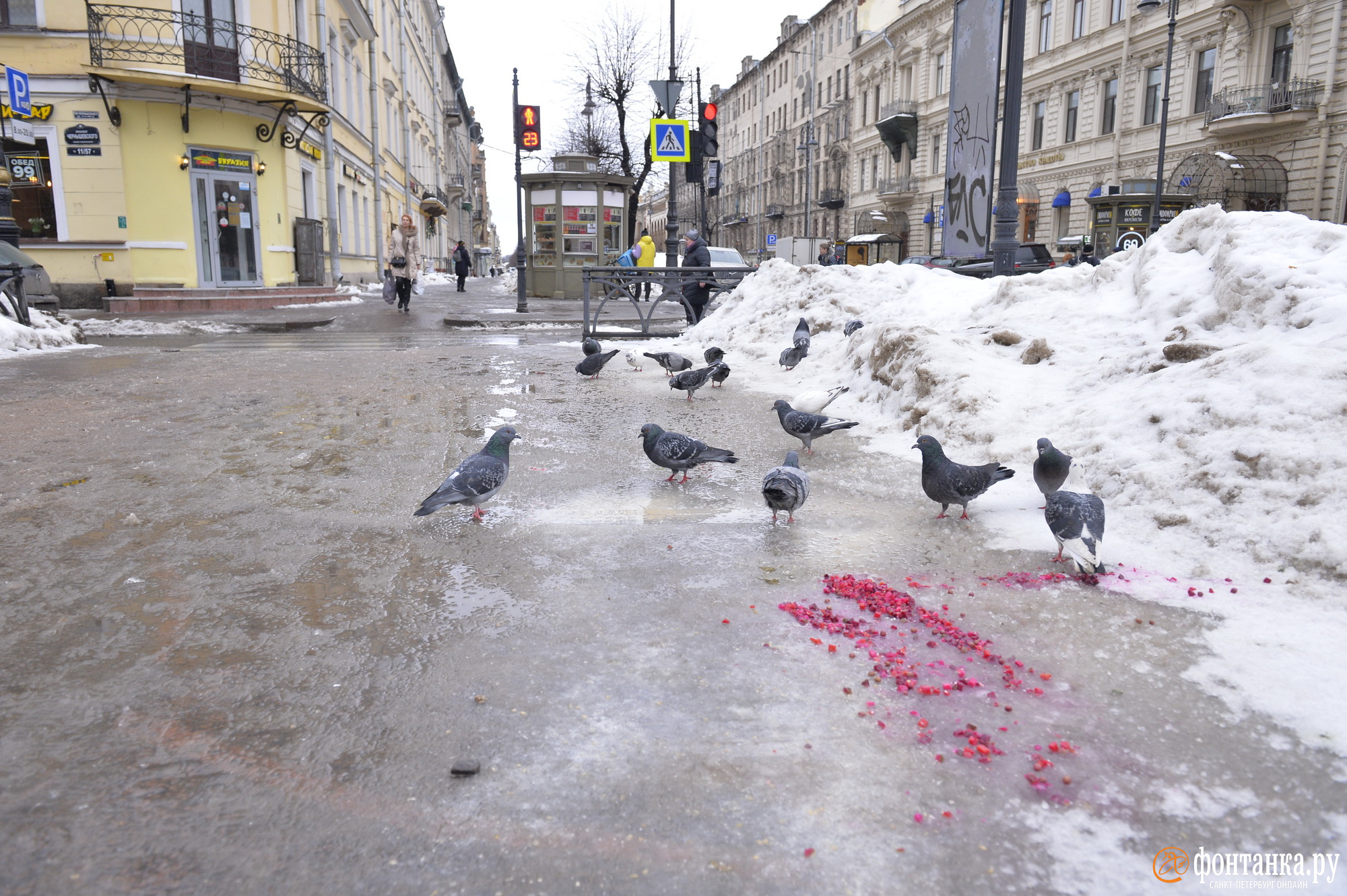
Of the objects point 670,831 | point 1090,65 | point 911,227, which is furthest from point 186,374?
point 911,227

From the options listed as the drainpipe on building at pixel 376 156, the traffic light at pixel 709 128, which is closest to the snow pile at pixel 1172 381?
the traffic light at pixel 709 128

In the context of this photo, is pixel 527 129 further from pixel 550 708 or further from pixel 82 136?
pixel 550 708

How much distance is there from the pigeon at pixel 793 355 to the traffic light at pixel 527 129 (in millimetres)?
14608

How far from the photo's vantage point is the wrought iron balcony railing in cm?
1781

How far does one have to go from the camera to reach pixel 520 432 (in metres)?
6.60

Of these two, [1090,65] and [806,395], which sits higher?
[1090,65]

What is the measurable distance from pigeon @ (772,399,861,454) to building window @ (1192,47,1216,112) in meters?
30.6

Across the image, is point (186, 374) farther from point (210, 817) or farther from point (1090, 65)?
point (1090, 65)

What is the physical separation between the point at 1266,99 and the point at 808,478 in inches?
1137

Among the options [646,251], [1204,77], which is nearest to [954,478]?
[646,251]

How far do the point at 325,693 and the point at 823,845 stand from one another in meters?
1.61

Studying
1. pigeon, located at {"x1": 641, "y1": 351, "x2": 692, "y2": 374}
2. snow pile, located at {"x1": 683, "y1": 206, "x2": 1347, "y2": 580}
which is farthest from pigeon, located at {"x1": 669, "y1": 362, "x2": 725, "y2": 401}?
pigeon, located at {"x1": 641, "y1": 351, "x2": 692, "y2": 374}

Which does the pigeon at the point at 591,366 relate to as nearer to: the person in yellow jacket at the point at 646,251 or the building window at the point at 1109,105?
the person in yellow jacket at the point at 646,251

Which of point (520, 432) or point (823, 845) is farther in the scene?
point (520, 432)
